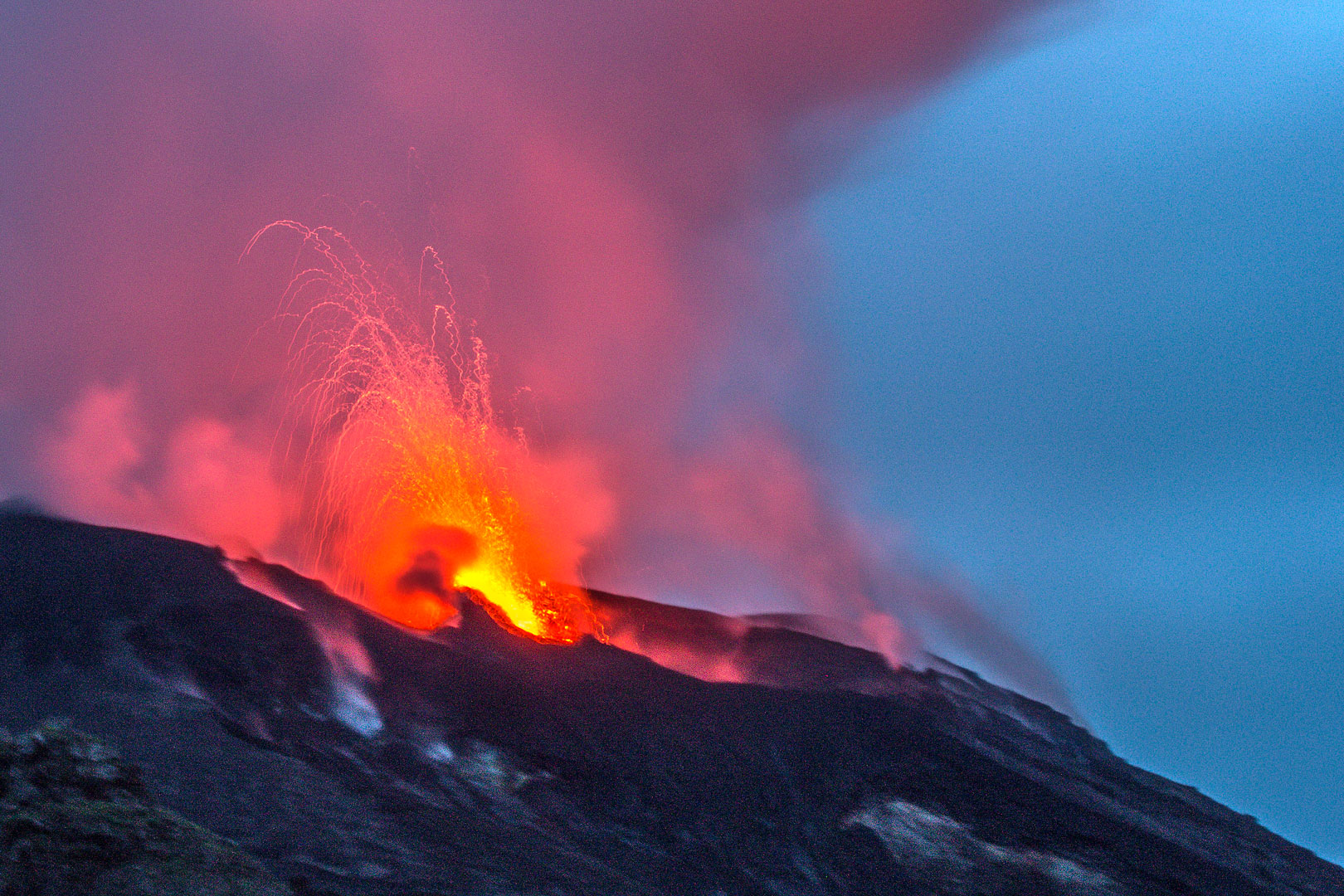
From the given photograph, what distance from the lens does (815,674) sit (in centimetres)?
3397

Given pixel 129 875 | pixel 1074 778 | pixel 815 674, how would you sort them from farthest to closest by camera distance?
pixel 815 674 → pixel 1074 778 → pixel 129 875

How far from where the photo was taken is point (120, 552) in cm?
2919

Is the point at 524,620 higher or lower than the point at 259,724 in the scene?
higher

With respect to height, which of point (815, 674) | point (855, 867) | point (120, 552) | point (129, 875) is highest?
point (815, 674)

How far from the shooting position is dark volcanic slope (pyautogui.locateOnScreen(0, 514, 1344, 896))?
699 inches

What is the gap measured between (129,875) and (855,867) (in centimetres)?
1395

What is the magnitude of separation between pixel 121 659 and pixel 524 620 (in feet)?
42.9

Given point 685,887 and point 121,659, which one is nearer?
point 685,887

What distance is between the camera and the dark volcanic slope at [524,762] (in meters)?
17.8

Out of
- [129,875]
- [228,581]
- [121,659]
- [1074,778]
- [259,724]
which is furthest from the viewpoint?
[1074,778]

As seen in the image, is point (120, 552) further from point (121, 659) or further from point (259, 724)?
point (259, 724)

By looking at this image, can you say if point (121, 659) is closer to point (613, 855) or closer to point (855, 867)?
point (613, 855)

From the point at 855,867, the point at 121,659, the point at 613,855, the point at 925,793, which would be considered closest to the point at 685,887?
the point at 613,855

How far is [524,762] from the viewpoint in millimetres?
23688
